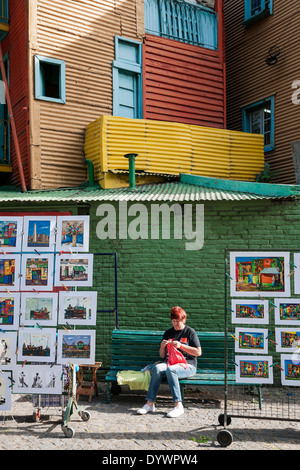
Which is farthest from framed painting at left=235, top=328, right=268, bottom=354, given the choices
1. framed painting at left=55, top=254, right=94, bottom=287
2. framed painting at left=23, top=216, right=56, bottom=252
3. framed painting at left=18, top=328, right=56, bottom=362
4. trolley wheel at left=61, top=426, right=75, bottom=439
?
framed painting at left=23, top=216, right=56, bottom=252

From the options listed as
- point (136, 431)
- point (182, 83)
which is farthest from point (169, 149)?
point (136, 431)

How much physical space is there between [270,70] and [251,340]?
11.3 m

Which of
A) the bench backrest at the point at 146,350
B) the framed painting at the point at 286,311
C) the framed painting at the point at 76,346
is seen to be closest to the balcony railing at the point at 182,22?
the bench backrest at the point at 146,350

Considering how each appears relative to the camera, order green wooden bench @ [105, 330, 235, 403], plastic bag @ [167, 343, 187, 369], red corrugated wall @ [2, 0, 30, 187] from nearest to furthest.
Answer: plastic bag @ [167, 343, 187, 369] < green wooden bench @ [105, 330, 235, 403] < red corrugated wall @ [2, 0, 30, 187]

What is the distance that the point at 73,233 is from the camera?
6.18m

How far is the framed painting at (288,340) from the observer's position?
555 cm

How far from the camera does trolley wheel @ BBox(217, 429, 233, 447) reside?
5344 mm

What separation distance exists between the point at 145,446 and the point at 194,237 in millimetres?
4343

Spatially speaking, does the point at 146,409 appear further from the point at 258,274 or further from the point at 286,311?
the point at 258,274

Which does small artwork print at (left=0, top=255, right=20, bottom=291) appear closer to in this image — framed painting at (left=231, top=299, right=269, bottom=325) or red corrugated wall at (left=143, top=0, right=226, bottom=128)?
framed painting at (left=231, top=299, right=269, bottom=325)

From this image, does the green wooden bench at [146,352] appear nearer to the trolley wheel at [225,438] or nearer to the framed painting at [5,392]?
the framed painting at [5,392]

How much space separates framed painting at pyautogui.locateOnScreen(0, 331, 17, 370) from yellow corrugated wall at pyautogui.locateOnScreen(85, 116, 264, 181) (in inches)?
227

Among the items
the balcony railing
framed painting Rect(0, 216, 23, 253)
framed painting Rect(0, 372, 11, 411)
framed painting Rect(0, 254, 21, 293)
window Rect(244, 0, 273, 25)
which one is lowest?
framed painting Rect(0, 372, 11, 411)
